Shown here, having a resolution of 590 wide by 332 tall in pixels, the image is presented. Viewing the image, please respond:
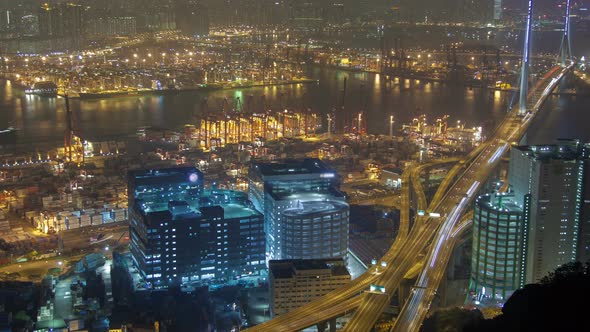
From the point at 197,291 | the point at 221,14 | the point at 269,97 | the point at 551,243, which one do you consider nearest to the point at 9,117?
the point at 269,97

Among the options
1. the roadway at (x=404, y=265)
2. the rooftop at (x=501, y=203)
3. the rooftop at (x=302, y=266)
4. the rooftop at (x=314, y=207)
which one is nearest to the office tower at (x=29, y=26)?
the roadway at (x=404, y=265)

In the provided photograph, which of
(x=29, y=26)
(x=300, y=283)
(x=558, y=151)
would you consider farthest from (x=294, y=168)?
(x=29, y=26)

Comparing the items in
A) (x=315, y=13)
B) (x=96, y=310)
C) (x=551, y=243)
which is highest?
(x=315, y=13)

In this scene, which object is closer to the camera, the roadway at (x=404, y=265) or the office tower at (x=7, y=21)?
the roadway at (x=404, y=265)

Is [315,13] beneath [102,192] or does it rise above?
above

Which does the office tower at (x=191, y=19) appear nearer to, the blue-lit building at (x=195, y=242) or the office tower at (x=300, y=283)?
the blue-lit building at (x=195, y=242)

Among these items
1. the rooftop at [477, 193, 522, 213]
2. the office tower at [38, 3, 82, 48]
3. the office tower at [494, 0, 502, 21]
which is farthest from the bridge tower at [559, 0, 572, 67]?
the office tower at [38, 3, 82, 48]

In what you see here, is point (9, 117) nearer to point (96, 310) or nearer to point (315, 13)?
point (96, 310)
